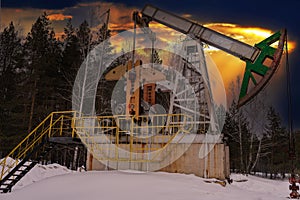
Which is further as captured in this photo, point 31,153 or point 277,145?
point 277,145

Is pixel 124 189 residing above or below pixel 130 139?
below

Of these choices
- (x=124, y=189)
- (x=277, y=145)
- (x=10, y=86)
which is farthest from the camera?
(x=277, y=145)

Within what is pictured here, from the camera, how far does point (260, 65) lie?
11070mm

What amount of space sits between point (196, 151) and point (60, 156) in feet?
58.7

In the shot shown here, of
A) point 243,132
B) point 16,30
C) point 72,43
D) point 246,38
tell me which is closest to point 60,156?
point 72,43

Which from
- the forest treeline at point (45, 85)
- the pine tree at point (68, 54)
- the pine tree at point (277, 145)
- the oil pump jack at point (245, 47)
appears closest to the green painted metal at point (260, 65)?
the oil pump jack at point (245, 47)

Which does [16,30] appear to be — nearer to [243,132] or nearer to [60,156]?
[60,156]

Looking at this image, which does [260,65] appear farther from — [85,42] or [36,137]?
[85,42]

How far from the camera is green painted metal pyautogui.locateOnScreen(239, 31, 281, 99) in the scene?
10.8m

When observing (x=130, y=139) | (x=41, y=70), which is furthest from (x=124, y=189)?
(x=41, y=70)

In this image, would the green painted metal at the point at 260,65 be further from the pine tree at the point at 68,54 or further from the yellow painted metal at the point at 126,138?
the pine tree at the point at 68,54

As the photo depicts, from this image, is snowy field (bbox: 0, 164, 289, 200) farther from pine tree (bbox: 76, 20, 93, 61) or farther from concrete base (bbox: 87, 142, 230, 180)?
pine tree (bbox: 76, 20, 93, 61)

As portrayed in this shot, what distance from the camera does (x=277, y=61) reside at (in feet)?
34.0

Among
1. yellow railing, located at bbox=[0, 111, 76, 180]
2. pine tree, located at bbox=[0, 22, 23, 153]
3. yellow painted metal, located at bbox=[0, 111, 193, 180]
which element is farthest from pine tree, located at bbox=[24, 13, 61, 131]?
yellow painted metal, located at bbox=[0, 111, 193, 180]
